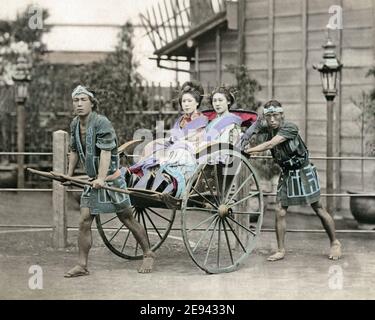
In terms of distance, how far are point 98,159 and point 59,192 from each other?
1803mm

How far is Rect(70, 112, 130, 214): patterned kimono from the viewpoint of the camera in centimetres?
602

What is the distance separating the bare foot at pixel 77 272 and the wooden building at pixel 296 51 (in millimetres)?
6055

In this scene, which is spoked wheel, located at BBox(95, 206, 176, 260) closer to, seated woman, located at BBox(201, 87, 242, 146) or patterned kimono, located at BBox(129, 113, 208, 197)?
patterned kimono, located at BBox(129, 113, 208, 197)

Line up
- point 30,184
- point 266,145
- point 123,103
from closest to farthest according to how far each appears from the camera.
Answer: point 266,145 < point 123,103 < point 30,184

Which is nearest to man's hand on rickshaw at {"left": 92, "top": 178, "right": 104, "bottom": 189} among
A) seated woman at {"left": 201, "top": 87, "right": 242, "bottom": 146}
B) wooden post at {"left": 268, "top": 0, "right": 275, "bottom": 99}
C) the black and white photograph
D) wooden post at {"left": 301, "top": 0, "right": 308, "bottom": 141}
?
the black and white photograph

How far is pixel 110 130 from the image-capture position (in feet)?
19.8

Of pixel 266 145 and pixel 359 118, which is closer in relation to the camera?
pixel 266 145

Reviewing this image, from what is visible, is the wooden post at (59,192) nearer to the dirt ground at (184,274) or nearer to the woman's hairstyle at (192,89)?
the dirt ground at (184,274)

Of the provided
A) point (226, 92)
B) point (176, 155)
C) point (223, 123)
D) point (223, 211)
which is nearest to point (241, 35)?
point (226, 92)

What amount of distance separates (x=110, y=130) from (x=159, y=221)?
14.2 ft

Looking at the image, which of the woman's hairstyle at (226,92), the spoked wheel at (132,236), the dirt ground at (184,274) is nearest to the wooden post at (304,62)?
the spoked wheel at (132,236)
